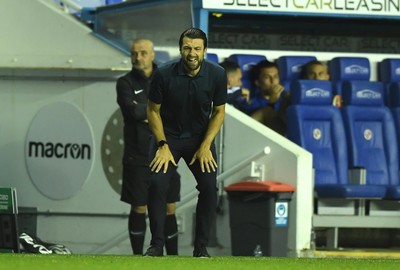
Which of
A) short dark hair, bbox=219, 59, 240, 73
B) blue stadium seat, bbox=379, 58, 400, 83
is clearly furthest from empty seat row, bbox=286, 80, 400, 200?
short dark hair, bbox=219, 59, 240, 73

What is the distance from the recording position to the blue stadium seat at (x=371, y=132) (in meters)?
16.7

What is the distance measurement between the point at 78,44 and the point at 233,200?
2.51 meters

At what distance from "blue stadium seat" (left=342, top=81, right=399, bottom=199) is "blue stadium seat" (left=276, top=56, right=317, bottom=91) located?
0.54m

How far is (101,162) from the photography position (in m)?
16.3

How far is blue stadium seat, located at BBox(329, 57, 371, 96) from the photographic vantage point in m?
17.1

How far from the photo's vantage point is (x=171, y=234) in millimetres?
14172

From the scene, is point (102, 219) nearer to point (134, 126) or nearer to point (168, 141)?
point (134, 126)

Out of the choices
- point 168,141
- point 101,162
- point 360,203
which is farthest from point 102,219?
point 168,141

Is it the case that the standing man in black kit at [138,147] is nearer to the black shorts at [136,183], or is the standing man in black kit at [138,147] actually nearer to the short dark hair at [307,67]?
the black shorts at [136,183]

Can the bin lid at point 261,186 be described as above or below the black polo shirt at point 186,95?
below

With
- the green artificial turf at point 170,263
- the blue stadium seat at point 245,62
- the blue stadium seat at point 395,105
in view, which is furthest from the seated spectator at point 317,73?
the green artificial turf at point 170,263

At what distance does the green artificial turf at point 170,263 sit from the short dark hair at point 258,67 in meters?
5.06

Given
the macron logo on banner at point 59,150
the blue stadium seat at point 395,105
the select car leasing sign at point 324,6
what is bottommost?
the macron logo on banner at point 59,150

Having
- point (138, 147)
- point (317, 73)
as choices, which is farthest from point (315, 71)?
point (138, 147)
